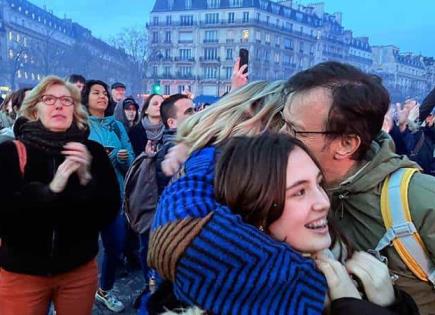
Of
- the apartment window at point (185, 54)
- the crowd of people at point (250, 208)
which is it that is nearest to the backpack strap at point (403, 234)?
the crowd of people at point (250, 208)

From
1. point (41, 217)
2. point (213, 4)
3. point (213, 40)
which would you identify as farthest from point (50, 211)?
point (213, 4)

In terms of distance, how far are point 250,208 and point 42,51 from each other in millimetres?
73905

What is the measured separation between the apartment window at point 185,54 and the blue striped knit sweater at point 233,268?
266 feet

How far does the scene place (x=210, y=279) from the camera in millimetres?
1002

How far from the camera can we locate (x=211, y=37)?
260ft

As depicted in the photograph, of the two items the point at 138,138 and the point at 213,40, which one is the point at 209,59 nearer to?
the point at 213,40

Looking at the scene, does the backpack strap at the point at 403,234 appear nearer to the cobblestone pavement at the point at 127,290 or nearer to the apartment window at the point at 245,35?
the cobblestone pavement at the point at 127,290

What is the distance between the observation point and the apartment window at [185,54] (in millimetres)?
79938

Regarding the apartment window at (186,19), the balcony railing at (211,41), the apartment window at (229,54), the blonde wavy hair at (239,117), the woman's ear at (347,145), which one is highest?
the apartment window at (186,19)

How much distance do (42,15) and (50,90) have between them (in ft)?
313

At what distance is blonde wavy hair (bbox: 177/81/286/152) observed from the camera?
5.37 feet

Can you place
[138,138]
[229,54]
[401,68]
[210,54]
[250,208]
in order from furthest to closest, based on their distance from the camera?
[401,68]
[210,54]
[229,54]
[138,138]
[250,208]

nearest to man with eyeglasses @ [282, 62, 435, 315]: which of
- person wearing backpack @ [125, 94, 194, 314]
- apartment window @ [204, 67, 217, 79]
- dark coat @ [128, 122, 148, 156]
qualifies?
person wearing backpack @ [125, 94, 194, 314]

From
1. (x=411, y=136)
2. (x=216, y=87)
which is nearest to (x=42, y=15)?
(x=216, y=87)
